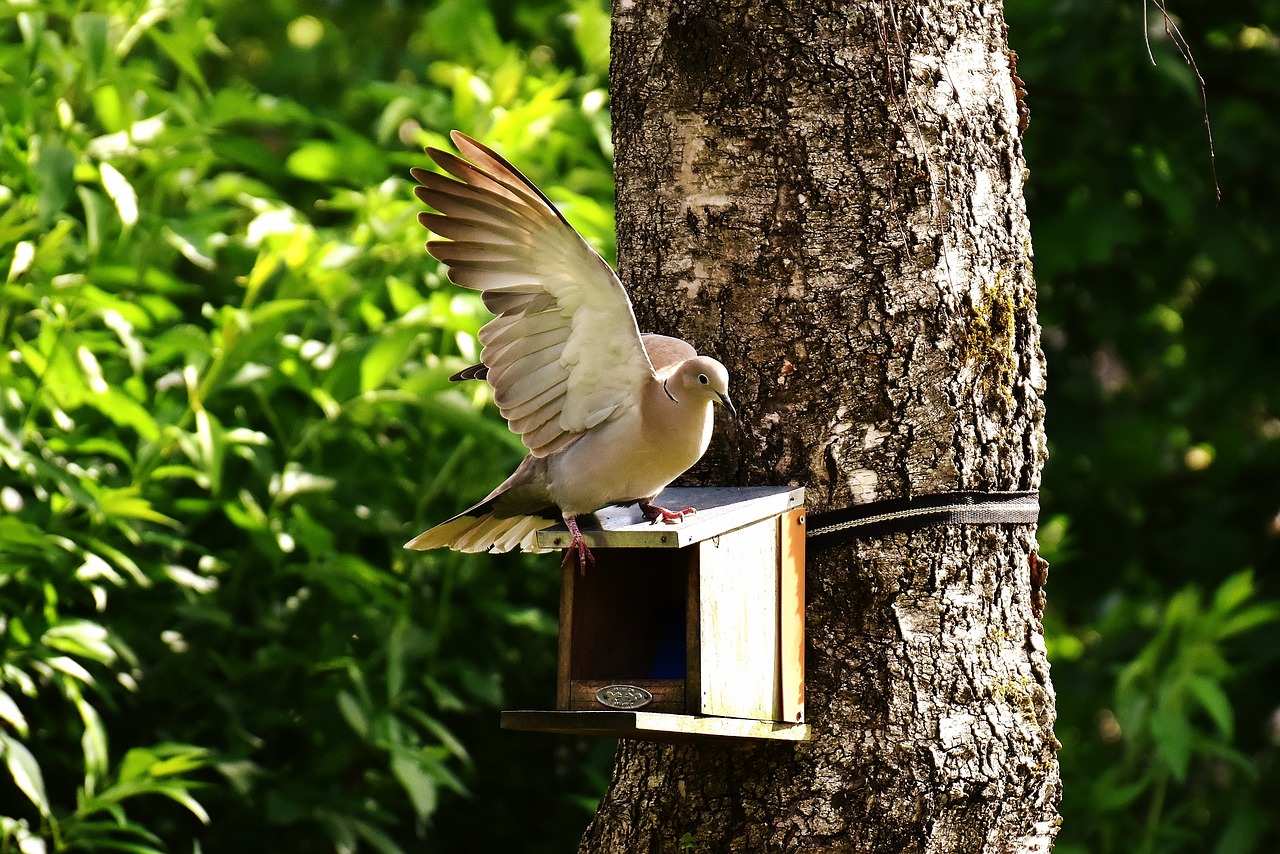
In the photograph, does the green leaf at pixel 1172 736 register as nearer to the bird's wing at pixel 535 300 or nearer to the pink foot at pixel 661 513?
the pink foot at pixel 661 513

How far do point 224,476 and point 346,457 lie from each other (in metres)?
0.35

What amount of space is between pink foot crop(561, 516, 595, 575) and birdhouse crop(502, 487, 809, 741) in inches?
0.5

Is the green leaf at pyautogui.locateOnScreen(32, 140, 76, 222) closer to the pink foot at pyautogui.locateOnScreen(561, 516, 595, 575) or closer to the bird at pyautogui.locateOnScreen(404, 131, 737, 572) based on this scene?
the bird at pyautogui.locateOnScreen(404, 131, 737, 572)

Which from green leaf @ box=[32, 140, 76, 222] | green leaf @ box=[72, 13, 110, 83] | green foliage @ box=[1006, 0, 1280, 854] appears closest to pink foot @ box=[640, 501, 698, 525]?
green leaf @ box=[32, 140, 76, 222]

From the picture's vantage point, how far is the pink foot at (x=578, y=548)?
221cm

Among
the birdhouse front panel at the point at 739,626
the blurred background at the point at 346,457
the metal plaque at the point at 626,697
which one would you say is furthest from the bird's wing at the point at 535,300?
the blurred background at the point at 346,457

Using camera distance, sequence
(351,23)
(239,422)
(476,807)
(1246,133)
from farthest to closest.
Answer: (351,23), (1246,133), (476,807), (239,422)

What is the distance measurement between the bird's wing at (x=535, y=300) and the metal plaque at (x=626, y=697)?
0.40 m

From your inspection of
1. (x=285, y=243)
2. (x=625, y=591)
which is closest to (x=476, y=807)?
(x=285, y=243)

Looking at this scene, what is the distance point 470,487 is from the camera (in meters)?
3.83

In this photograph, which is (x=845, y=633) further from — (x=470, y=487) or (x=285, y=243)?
(x=285, y=243)

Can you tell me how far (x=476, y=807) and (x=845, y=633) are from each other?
2111mm

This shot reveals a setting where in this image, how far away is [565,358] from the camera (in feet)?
7.54

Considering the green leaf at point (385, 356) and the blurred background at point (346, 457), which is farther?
the green leaf at point (385, 356)
